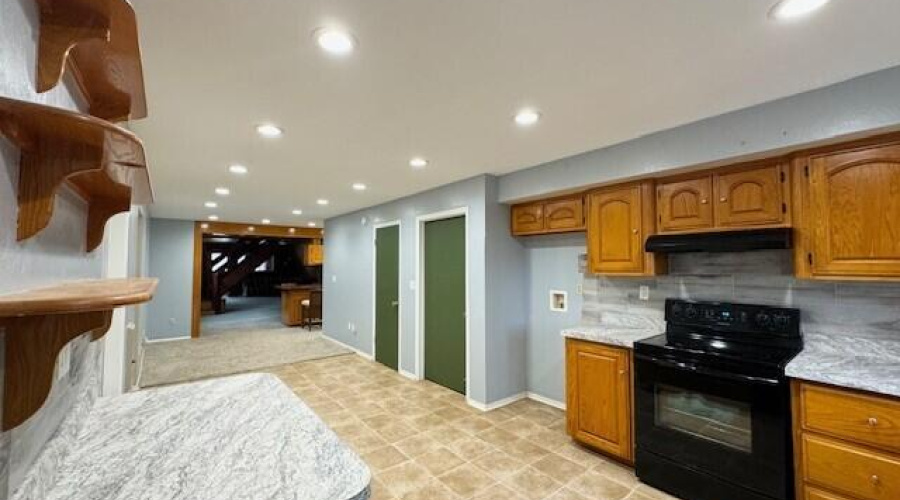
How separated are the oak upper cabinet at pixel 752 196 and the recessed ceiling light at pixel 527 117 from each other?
1235mm

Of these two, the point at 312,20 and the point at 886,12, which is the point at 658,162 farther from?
the point at 312,20

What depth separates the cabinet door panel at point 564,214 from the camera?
3.23 metres

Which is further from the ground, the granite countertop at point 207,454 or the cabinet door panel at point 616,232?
the cabinet door panel at point 616,232

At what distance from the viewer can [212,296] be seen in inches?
446

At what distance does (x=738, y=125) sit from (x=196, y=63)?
2.85 metres

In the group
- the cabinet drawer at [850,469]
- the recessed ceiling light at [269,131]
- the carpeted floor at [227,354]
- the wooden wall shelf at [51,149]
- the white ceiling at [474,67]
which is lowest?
the carpeted floor at [227,354]

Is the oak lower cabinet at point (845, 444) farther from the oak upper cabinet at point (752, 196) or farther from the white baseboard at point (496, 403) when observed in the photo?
the white baseboard at point (496, 403)

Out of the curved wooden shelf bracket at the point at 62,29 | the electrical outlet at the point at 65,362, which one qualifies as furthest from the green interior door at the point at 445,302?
the curved wooden shelf bracket at the point at 62,29

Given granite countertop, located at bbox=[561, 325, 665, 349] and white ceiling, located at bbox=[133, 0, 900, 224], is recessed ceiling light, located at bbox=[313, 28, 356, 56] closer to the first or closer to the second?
white ceiling, located at bbox=[133, 0, 900, 224]

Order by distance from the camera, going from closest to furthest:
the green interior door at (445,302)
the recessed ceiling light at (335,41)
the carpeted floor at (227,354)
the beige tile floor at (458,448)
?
the recessed ceiling light at (335,41) < the beige tile floor at (458,448) < the green interior door at (445,302) < the carpeted floor at (227,354)

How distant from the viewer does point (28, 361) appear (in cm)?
63

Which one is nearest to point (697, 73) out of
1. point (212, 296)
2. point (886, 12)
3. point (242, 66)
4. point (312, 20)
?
point (886, 12)

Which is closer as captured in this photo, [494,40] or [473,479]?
[494,40]

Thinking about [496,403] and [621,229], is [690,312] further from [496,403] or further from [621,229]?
[496,403]
